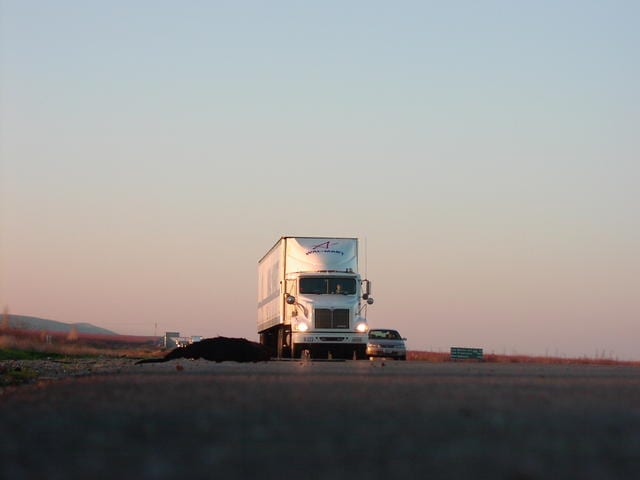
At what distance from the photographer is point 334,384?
16938mm

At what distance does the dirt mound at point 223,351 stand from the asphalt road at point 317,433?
65.6 feet

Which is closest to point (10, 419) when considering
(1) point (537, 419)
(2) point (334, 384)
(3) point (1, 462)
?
(3) point (1, 462)

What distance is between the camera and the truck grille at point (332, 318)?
42750 mm

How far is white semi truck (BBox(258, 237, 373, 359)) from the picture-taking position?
42688 millimetres

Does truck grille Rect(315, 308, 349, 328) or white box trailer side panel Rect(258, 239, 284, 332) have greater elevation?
white box trailer side panel Rect(258, 239, 284, 332)

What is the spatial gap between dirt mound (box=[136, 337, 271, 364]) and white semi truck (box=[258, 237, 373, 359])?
17.4ft

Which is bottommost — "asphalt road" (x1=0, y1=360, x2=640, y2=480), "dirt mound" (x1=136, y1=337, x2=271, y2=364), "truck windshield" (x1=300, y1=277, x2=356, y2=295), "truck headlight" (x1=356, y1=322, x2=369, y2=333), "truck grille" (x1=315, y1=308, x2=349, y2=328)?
"asphalt road" (x1=0, y1=360, x2=640, y2=480)

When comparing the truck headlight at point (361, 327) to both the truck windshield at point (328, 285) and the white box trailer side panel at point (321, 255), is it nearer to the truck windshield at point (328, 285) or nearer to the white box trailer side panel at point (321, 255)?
the truck windshield at point (328, 285)

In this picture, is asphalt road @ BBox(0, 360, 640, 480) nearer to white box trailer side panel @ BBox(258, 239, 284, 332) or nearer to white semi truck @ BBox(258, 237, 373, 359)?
white semi truck @ BBox(258, 237, 373, 359)

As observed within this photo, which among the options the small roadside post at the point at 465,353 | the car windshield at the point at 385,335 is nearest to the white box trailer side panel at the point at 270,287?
the car windshield at the point at 385,335

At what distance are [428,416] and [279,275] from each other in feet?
112

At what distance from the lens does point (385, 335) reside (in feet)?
165

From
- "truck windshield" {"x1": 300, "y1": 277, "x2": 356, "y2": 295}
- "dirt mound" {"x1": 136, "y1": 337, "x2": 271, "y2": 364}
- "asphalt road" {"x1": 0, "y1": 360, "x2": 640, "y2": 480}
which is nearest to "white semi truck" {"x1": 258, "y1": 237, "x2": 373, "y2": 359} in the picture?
"truck windshield" {"x1": 300, "y1": 277, "x2": 356, "y2": 295}

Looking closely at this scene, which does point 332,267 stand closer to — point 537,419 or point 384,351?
point 384,351
